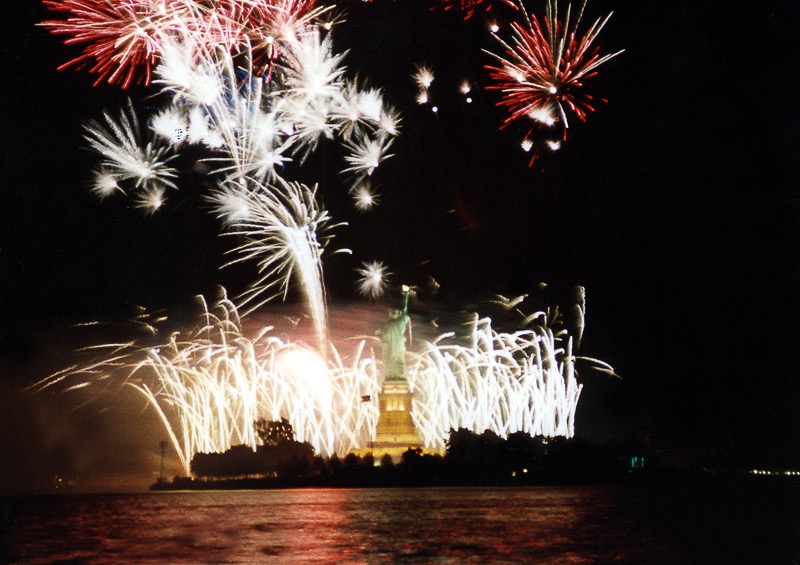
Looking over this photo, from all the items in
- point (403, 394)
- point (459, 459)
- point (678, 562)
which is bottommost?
point (678, 562)

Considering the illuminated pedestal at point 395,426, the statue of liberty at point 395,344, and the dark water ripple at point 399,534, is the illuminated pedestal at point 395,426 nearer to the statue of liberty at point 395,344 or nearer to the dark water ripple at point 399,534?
the statue of liberty at point 395,344

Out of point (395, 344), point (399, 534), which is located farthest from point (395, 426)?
point (399, 534)

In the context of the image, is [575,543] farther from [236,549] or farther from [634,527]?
[236,549]

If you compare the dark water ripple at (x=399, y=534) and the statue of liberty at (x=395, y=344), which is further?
the statue of liberty at (x=395, y=344)

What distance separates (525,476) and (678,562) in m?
68.0

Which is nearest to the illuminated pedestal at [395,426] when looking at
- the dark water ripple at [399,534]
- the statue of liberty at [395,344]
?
the statue of liberty at [395,344]

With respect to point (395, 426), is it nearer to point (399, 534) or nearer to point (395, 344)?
point (395, 344)

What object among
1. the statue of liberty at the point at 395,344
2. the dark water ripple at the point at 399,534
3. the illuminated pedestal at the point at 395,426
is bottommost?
the dark water ripple at the point at 399,534

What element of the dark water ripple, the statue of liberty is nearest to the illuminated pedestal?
the statue of liberty

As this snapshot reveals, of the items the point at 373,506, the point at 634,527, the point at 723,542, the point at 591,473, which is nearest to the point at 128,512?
the point at 373,506

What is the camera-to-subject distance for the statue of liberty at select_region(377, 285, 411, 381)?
92812mm

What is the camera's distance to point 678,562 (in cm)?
3725

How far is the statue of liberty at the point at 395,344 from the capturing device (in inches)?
3654

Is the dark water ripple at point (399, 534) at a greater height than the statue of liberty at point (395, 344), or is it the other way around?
the statue of liberty at point (395, 344)
